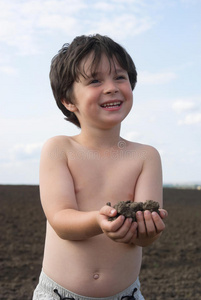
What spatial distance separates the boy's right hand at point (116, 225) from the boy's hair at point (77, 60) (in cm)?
78

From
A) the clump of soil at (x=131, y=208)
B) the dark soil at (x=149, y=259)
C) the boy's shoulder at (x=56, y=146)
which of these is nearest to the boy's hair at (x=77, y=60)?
the boy's shoulder at (x=56, y=146)

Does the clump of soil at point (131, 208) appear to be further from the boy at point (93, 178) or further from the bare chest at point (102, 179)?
the bare chest at point (102, 179)

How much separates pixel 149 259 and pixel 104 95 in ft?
21.6

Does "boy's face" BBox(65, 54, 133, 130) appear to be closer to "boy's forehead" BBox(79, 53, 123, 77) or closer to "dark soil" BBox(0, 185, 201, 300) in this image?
"boy's forehead" BBox(79, 53, 123, 77)

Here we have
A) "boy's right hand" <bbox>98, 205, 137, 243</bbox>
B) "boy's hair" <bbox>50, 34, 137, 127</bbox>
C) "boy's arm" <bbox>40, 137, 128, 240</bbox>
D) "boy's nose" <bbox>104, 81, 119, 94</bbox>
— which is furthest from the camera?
"boy's hair" <bbox>50, 34, 137, 127</bbox>

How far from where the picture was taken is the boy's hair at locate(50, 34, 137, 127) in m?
2.16

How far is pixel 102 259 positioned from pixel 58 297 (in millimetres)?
294

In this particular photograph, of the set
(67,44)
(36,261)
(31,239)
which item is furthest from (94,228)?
(31,239)

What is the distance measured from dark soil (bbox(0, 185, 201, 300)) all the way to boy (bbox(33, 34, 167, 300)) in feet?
13.8

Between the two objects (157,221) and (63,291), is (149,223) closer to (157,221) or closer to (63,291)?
(157,221)

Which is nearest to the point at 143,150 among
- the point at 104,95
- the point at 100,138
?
the point at 100,138

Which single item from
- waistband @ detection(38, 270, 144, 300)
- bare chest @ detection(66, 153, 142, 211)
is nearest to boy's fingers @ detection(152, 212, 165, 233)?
bare chest @ detection(66, 153, 142, 211)

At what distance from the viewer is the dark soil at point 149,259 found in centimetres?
631

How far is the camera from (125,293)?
6.91 ft
